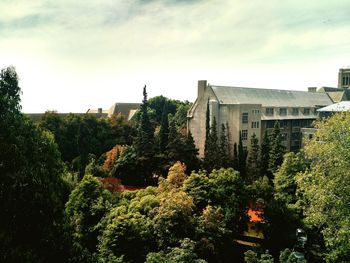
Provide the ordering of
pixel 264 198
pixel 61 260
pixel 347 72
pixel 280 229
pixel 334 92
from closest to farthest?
pixel 61 260
pixel 280 229
pixel 264 198
pixel 334 92
pixel 347 72

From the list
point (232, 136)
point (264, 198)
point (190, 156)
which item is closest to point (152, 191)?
point (264, 198)

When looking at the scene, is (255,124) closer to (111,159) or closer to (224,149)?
(224,149)

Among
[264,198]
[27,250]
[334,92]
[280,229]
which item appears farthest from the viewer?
[334,92]

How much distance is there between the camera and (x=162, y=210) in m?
21.8

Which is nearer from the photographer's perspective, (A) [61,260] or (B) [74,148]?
(A) [61,260]

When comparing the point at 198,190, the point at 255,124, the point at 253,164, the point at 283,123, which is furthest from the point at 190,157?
the point at 283,123

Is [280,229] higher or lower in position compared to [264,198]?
lower

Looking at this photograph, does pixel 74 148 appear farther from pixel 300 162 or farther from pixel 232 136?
pixel 300 162

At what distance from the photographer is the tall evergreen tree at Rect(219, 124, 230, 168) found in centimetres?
3938

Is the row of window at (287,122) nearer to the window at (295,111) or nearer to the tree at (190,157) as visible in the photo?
the window at (295,111)

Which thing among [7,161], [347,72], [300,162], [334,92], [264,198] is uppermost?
[347,72]

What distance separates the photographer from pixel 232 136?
4609cm

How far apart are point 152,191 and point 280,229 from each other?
389 inches

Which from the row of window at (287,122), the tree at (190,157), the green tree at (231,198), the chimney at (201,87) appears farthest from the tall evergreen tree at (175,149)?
the row of window at (287,122)
